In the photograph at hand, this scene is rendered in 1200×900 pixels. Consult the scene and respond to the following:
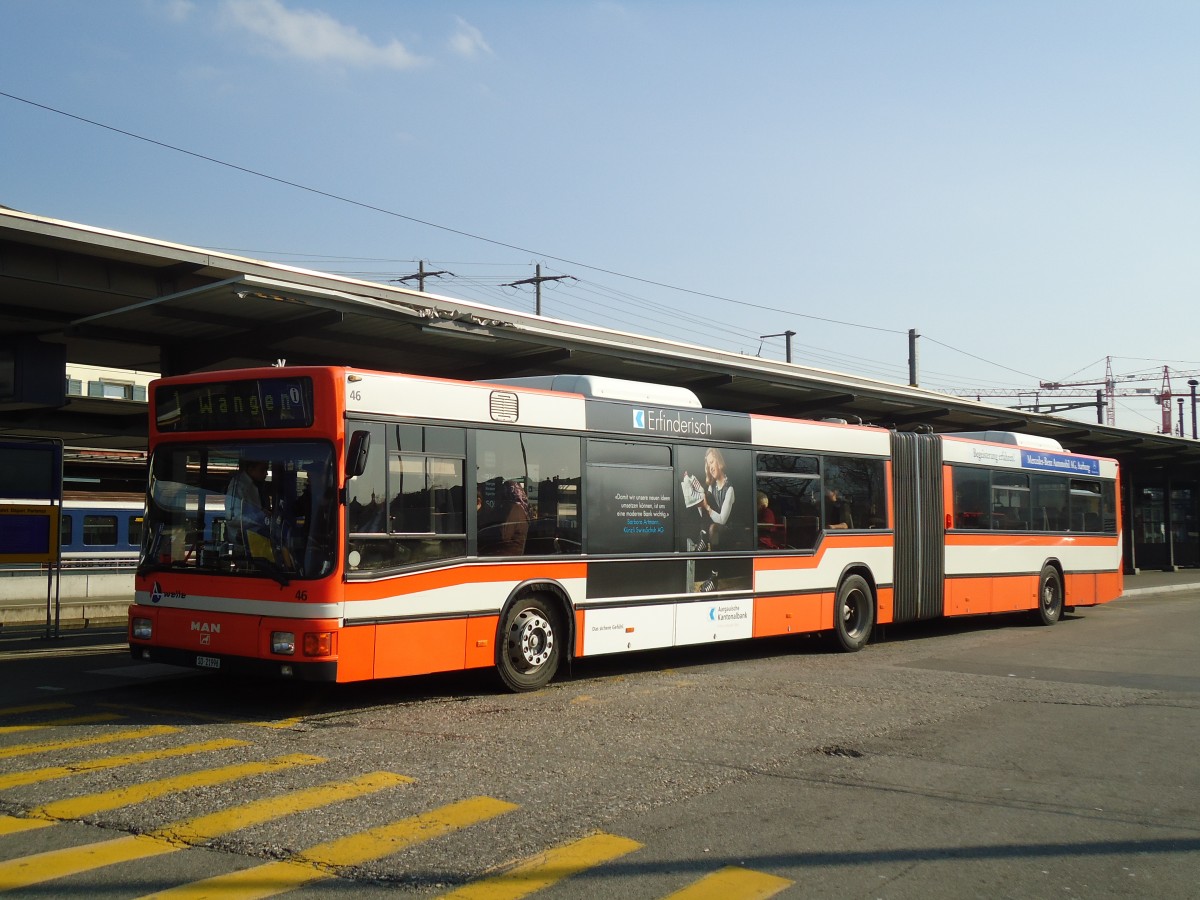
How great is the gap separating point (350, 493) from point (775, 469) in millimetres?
6715

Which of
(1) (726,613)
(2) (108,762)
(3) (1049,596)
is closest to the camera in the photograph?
(2) (108,762)

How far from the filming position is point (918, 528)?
1723cm

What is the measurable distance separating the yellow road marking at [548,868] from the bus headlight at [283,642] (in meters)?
4.12

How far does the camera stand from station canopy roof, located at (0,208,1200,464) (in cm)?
1356

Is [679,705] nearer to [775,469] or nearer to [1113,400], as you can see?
[775,469]

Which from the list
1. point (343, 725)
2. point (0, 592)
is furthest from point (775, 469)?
point (0, 592)

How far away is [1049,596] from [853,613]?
6.32 meters

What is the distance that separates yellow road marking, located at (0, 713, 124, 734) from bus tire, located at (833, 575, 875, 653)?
936 cm

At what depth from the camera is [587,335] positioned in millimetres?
18359

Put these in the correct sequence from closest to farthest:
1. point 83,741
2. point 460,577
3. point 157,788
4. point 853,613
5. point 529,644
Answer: point 157,788 → point 83,741 → point 460,577 → point 529,644 → point 853,613

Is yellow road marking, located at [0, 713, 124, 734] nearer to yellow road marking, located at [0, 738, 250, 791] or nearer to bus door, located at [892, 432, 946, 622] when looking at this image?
yellow road marking, located at [0, 738, 250, 791]

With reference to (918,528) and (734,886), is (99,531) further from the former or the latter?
(734,886)

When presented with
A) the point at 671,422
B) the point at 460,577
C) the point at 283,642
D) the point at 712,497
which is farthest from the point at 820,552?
the point at 283,642

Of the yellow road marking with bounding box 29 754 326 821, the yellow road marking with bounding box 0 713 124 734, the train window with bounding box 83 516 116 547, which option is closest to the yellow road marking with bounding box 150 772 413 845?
the yellow road marking with bounding box 29 754 326 821
